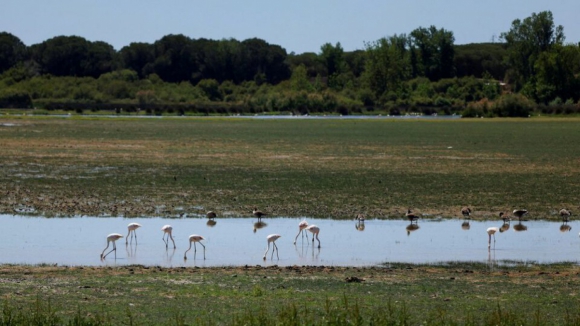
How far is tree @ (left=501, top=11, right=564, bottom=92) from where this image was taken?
152500 mm

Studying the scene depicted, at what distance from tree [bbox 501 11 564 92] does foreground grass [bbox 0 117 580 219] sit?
9962 cm

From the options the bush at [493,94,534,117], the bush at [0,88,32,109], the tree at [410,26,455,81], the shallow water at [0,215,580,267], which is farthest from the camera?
the tree at [410,26,455,81]

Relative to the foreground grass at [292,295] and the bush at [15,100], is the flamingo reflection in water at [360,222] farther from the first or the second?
the bush at [15,100]

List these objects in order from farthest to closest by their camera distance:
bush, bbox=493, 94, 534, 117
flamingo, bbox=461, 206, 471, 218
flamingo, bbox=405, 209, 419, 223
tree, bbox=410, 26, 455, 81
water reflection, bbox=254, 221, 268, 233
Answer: tree, bbox=410, 26, 455, 81 → bush, bbox=493, 94, 534, 117 → flamingo, bbox=461, 206, 471, 218 → flamingo, bbox=405, 209, 419, 223 → water reflection, bbox=254, 221, 268, 233

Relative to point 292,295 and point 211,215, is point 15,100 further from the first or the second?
point 292,295

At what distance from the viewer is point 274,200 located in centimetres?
2816

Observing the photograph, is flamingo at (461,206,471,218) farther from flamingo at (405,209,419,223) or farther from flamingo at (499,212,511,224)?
flamingo at (405,209,419,223)

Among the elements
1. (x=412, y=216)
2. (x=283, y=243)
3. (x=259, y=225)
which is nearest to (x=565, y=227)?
(x=412, y=216)

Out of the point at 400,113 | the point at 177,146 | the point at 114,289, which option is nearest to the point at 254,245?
the point at 114,289

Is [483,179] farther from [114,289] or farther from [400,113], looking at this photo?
[400,113]

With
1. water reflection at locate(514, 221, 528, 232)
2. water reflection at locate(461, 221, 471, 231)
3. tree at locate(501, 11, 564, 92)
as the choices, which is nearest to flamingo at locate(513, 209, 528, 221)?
water reflection at locate(514, 221, 528, 232)

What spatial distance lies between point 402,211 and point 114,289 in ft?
44.2

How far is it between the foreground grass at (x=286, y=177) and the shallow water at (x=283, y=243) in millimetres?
1569

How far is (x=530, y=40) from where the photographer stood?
153500mm
